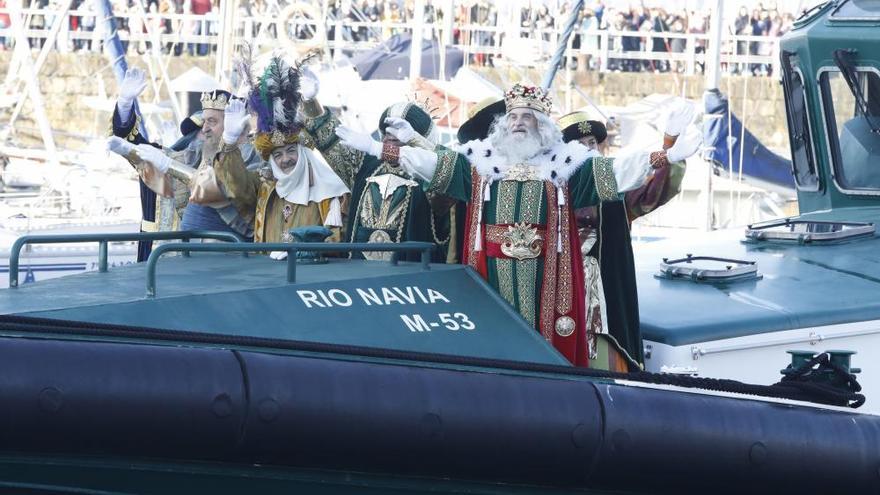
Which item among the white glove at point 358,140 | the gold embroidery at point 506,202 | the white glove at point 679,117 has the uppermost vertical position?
the white glove at point 679,117

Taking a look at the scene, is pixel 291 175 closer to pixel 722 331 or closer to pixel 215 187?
pixel 215 187

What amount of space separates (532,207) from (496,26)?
15999mm

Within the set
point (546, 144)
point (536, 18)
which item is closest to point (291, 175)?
point (546, 144)

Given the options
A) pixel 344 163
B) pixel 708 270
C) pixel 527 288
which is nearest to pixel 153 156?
pixel 344 163

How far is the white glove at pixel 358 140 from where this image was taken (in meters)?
5.72

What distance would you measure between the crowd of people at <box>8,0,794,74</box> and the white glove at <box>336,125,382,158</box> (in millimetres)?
12688

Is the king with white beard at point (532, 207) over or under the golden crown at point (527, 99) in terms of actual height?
under

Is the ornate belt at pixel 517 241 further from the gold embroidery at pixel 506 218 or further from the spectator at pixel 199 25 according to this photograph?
the spectator at pixel 199 25

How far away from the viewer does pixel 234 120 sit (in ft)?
21.2

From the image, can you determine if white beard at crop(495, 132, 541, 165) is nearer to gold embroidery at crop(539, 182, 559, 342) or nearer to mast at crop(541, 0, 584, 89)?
gold embroidery at crop(539, 182, 559, 342)

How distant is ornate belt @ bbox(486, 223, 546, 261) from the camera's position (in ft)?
18.4

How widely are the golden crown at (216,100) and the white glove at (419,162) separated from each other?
5.69 ft

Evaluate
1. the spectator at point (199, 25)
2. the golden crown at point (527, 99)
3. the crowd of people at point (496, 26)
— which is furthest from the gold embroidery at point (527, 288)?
the spectator at point (199, 25)

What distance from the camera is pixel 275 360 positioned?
183 inches
